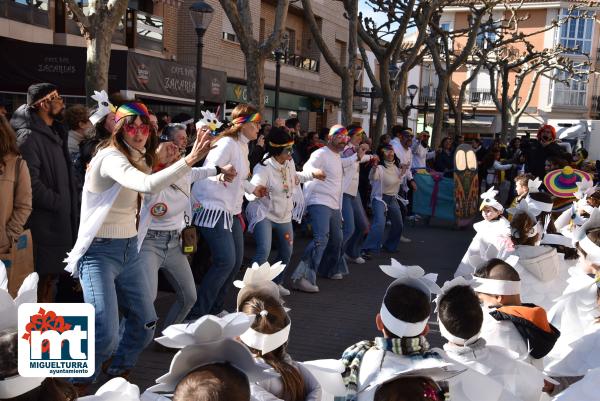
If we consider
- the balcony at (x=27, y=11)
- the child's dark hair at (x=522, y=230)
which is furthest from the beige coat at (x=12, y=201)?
the balcony at (x=27, y=11)

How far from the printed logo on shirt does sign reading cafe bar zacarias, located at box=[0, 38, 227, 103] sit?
29.0ft

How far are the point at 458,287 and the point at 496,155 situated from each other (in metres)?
15.1

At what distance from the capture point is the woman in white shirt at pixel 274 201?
7.19 m

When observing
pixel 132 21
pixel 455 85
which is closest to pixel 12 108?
pixel 132 21

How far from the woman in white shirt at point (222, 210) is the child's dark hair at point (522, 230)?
2.27 metres

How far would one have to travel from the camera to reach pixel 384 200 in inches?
430

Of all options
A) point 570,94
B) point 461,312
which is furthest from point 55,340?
point 570,94

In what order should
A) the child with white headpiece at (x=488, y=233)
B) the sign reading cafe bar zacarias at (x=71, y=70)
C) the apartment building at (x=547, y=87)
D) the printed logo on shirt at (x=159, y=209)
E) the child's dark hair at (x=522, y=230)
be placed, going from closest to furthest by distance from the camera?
the printed logo on shirt at (x=159, y=209) < the child's dark hair at (x=522, y=230) < the child with white headpiece at (x=488, y=233) < the sign reading cafe bar zacarias at (x=71, y=70) < the apartment building at (x=547, y=87)

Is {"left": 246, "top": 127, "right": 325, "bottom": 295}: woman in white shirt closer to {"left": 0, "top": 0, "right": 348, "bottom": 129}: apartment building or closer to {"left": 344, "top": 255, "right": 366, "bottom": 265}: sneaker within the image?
{"left": 0, "top": 0, "right": 348, "bottom": 129}: apartment building

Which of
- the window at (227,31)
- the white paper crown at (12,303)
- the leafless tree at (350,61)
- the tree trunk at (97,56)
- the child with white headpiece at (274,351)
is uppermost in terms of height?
the window at (227,31)

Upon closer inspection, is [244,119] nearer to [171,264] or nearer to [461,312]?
[171,264]

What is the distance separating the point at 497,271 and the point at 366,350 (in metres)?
1.28

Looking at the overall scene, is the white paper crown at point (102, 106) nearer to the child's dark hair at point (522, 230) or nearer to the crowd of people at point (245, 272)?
the crowd of people at point (245, 272)

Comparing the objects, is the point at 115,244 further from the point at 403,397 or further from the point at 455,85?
the point at 455,85
